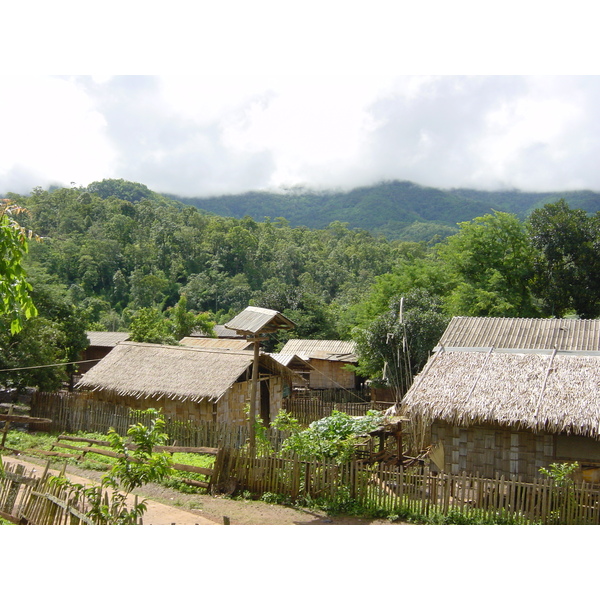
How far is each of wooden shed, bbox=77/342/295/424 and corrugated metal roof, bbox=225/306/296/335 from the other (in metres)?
3.63

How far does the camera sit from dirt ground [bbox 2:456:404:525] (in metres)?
8.39

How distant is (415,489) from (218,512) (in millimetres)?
3129

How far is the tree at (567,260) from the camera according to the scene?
20797 millimetres

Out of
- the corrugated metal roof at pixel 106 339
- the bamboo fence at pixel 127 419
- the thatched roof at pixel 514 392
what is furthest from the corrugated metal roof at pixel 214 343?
the thatched roof at pixel 514 392

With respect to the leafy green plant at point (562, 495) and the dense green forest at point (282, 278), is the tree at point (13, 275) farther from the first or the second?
the leafy green plant at point (562, 495)

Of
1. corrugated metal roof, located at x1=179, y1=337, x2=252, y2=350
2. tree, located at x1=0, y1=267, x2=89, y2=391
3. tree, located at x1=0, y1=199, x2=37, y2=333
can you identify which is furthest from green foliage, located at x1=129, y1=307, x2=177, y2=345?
tree, located at x1=0, y1=199, x2=37, y2=333

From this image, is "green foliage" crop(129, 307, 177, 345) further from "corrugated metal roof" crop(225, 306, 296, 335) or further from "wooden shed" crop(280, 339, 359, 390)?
"corrugated metal roof" crop(225, 306, 296, 335)

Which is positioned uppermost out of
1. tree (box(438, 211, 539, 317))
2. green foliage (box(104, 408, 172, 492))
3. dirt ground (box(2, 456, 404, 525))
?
tree (box(438, 211, 539, 317))

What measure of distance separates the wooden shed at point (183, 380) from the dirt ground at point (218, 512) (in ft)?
12.2

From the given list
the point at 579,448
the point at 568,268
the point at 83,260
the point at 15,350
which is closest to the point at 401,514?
the point at 579,448

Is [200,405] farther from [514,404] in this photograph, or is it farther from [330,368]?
[330,368]

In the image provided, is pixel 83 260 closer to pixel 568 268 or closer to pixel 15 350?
pixel 15 350

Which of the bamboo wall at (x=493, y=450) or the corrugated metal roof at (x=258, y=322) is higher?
the corrugated metal roof at (x=258, y=322)

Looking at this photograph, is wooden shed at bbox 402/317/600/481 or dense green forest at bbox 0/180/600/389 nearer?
wooden shed at bbox 402/317/600/481
